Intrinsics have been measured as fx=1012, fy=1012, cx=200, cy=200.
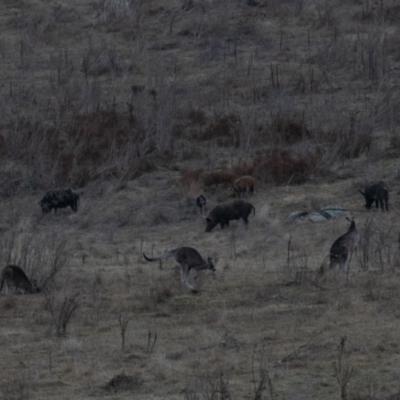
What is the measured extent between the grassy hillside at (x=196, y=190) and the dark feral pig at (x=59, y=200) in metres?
0.31

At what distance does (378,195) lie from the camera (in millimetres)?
21766

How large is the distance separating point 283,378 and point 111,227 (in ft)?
43.6

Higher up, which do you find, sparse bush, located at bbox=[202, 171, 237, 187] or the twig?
sparse bush, located at bbox=[202, 171, 237, 187]

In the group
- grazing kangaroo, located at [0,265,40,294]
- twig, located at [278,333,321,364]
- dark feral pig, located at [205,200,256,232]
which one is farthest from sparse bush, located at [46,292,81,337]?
dark feral pig, located at [205,200,256,232]

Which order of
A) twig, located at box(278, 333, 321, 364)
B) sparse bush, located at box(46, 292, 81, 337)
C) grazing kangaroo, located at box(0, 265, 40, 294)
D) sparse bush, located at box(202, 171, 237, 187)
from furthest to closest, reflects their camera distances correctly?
Answer: sparse bush, located at box(202, 171, 237, 187)
grazing kangaroo, located at box(0, 265, 40, 294)
sparse bush, located at box(46, 292, 81, 337)
twig, located at box(278, 333, 321, 364)

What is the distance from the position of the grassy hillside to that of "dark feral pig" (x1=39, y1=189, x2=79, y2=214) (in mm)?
312

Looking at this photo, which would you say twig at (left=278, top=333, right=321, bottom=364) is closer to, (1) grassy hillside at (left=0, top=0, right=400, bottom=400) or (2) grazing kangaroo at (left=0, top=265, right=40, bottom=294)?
(1) grassy hillside at (left=0, top=0, right=400, bottom=400)

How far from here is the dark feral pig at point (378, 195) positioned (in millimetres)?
21703

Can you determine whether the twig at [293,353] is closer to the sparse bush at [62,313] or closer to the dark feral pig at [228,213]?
the sparse bush at [62,313]

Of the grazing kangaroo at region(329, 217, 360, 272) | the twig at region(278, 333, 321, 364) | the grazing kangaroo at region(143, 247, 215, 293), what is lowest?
the twig at region(278, 333, 321, 364)

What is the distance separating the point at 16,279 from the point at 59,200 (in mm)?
10523

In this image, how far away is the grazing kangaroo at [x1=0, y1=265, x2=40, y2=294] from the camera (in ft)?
47.3

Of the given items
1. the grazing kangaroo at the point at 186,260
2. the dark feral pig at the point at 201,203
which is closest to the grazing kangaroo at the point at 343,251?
the grazing kangaroo at the point at 186,260

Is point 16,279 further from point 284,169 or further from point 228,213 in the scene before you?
point 284,169
